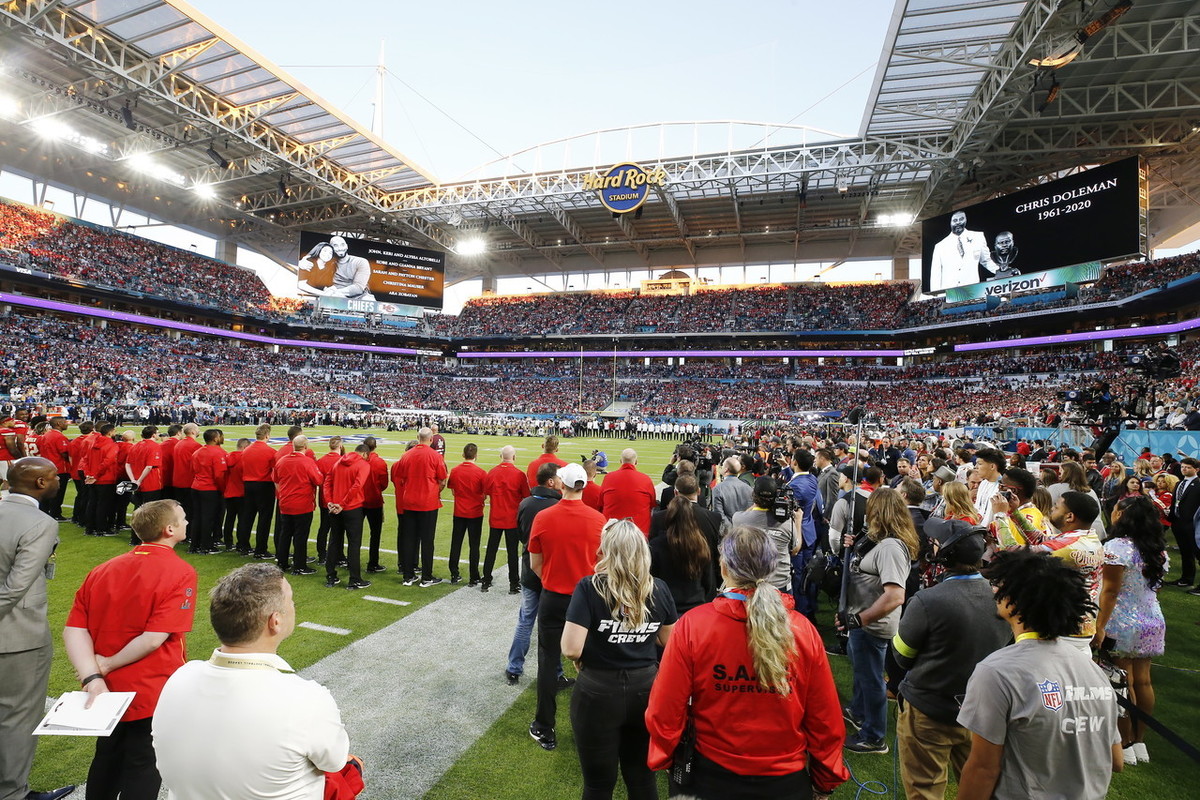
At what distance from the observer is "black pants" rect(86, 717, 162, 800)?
8.64 ft

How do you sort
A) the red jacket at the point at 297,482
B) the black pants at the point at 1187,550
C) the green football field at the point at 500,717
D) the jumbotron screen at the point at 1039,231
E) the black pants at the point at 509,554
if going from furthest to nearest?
the jumbotron screen at the point at 1039,231 → the black pants at the point at 1187,550 → the red jacket at the point at 297,482 → the black pants at the point at 509,554 → the green football field at the point at 500,717

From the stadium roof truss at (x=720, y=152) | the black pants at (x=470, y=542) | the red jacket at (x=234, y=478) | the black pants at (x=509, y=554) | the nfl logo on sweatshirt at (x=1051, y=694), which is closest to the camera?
the nfl logo on sweatshirt at (x=1051, y=694)

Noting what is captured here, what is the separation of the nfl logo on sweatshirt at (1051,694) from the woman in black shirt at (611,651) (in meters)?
1.46

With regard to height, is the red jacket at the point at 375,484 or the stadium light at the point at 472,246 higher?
the stadium light at the point at 472,246

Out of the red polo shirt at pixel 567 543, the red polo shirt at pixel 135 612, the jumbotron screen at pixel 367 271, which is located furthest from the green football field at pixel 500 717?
the jumbotron screen at pixel 367 271

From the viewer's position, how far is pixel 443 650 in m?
5.39

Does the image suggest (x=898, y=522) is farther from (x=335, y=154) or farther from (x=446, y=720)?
(x=335, y=154)

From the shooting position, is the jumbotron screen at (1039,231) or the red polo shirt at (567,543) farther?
the jumbotron screen at (1039,231)

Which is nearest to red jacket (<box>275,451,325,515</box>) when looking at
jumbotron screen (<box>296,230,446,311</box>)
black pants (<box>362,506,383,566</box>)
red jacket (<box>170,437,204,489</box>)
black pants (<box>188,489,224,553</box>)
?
black pants (<box>362,506,383,566</box>)

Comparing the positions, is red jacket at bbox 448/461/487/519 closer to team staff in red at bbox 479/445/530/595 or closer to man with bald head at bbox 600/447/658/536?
team staff in red at bbox 479/445/530/595

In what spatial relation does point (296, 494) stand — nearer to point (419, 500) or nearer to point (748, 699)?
point (419, 500)

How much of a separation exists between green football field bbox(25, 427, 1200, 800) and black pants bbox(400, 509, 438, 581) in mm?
266

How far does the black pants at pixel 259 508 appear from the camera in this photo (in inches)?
321

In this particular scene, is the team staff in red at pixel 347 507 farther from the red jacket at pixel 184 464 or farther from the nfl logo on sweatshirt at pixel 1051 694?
the nfl logo on sweatshirt at pixel 1051 694
